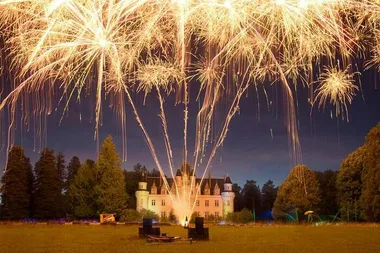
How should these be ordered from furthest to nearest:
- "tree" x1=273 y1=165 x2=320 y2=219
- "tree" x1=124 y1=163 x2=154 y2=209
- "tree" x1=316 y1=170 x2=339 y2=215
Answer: "tree" x1=124 y1=163 x2=154 y2=209 → "tree" x1=316 y1=170 x2=339 y2=215 → "tree" x1=273 y1=165 x2=320 y2=219

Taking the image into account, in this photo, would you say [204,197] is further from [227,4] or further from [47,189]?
[227,4]

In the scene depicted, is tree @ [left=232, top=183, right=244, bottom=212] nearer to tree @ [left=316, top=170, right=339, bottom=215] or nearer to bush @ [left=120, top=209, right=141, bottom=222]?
tree @ [left=316, top=170, right=339, bottom=215]

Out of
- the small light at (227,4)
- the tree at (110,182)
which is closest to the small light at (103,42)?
the small light at (227,4)

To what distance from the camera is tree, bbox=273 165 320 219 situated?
55800mm

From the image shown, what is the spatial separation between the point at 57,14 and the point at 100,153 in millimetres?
39524

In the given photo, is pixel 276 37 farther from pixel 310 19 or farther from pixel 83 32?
pixel 83 32

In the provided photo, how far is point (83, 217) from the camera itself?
5203 centimetres

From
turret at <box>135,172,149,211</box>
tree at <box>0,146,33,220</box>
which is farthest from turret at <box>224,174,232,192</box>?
tree at <box>0,146,33,220</box>

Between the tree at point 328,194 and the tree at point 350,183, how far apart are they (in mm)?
5831

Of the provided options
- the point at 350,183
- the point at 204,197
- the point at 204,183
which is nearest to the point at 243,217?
the point at 350,183

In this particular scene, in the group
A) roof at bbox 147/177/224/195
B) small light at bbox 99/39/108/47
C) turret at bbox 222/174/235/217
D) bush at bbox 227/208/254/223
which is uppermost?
small light at bbox 99/39/108/47

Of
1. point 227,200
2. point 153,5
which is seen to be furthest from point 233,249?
point 227,200

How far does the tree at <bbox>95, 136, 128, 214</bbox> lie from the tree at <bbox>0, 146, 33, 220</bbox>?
814cm

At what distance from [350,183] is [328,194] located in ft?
32.4
